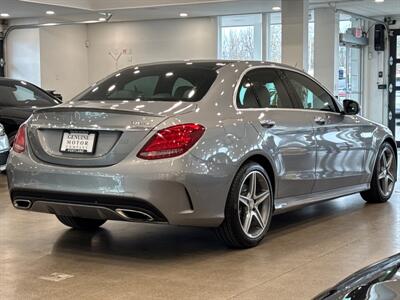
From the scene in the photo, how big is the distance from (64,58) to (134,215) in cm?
1238

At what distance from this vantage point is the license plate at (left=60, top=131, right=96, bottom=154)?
419 centimetres

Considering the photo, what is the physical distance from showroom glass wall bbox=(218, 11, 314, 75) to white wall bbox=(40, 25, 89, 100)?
3.75m

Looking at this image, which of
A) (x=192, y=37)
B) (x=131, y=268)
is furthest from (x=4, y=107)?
(x=192, y=37)

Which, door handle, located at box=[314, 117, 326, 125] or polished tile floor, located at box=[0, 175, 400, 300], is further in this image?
door handle, located at box=[314, 117, 326, 125]

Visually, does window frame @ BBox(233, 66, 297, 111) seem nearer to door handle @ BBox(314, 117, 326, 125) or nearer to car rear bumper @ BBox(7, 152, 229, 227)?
door handle @ BBox(314, 117, 326, 125)

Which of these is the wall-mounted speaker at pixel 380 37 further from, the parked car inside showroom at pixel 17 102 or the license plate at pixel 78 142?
the license plate at pixel 78 142

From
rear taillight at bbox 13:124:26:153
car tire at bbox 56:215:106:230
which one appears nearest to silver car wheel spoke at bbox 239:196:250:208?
car tire at bbox 56:215:106:230

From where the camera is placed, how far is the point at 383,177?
6520 mm

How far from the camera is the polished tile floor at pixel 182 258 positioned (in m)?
3.72

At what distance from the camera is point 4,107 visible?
28.3 ft

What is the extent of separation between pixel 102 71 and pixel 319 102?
11.3 m

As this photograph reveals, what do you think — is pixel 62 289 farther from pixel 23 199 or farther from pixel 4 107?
pixel 4 107

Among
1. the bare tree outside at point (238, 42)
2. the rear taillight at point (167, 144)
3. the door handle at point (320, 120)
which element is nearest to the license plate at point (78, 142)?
the rear taillight at point (167, 144)

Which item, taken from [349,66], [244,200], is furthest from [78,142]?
[349,66]
